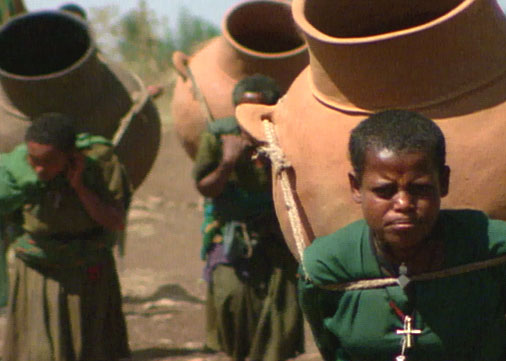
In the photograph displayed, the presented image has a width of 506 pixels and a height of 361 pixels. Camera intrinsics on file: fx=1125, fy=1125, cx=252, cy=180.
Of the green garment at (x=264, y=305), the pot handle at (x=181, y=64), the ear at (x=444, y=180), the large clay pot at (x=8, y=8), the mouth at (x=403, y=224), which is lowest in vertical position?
the green garment at (x=264, y=305)

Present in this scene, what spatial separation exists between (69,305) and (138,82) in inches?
64.4

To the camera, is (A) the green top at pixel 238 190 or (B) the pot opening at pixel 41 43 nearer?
(A) the green top at pixel 238 190

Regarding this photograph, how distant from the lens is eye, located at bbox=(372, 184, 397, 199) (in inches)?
113

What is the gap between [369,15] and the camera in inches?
151

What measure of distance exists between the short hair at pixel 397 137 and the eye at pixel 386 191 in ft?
0.31

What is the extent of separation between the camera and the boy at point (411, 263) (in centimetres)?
286

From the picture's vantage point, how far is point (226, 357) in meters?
6.68

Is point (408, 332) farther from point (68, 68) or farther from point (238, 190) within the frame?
point (68, 68)

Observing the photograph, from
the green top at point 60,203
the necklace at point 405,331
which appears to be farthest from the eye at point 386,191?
the green top at point 60,203

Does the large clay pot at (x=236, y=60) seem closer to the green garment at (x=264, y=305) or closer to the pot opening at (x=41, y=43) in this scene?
the pot opening at (x=41, y=43)

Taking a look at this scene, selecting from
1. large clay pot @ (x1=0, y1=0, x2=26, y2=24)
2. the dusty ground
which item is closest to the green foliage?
the dusty ground

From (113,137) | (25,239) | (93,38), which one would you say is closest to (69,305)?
(25,239)

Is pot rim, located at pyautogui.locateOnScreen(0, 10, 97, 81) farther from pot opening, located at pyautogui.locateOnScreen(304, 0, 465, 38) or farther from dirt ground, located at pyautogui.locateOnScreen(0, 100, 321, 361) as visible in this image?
pot opening, located at pyautogui.locateOnScreen(304, 0, 465, 38)

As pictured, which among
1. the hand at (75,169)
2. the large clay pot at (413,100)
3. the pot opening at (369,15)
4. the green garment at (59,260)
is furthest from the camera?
the green garment at (59,260)
